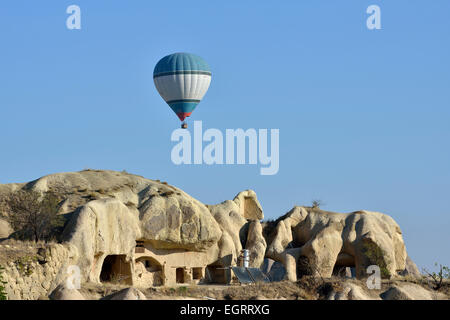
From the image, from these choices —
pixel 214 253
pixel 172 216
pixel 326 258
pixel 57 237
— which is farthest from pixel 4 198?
pixel 326 258

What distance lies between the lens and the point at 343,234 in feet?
185

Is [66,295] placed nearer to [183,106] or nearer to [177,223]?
[177,223]

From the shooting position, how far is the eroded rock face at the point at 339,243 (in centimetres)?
5484

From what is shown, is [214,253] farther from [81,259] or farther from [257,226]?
[81,259]

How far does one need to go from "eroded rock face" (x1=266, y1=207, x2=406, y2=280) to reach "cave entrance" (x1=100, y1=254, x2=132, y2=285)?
506 inches

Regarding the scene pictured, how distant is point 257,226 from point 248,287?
80.2ft

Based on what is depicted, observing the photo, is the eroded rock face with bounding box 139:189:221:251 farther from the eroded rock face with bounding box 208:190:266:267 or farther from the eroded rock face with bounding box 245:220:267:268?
the eroded rock face with bounding box 245:220:267:268

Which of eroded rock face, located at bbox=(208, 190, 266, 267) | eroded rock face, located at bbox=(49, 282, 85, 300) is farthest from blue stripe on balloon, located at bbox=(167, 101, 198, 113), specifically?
eroded rock face, located at bbox=(49, 282, 85, 300)

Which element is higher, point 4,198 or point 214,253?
point 4,198

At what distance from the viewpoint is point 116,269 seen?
45562 millimetres

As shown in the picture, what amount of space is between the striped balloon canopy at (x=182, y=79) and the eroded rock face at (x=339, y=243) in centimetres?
1068

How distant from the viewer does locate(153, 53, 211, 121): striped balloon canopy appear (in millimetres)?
55750
